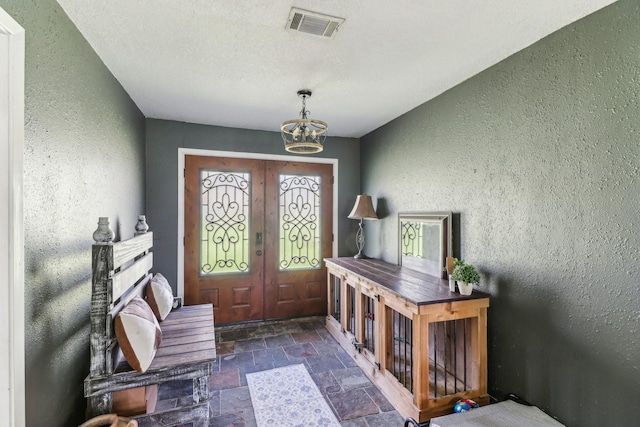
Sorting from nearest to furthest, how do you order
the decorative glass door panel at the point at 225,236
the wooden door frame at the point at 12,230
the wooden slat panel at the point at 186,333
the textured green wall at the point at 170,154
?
the wooden door frame at the point at 12,230, the wooden slat panel at the point at 186,333, the textured green wall at the point at 170,154, the decorative glass door panel at the point at 225,236

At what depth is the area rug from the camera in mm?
2162

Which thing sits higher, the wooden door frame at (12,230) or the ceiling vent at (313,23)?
the ceiling vent at (313,23)

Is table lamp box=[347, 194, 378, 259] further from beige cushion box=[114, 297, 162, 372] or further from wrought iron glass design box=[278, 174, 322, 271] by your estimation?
beige cushion box=[114, 297, 162, 372]

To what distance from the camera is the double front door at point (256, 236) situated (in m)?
3.82

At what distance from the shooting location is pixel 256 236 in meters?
4.03

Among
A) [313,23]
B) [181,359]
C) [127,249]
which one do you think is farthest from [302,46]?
[181,359]

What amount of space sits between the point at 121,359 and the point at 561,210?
9.33ft

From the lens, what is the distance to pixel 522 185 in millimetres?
2102

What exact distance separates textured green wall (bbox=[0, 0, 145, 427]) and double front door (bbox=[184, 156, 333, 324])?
1525 millimetres

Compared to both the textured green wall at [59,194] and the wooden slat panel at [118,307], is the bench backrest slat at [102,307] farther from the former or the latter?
the textured green wall at [59,194]

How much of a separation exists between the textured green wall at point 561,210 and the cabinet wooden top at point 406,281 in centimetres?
34

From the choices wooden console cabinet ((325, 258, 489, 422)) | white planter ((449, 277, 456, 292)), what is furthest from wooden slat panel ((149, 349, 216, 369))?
white planter ((449, 277, 456, 292))

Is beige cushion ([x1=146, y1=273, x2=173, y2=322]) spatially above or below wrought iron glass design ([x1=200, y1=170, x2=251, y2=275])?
below

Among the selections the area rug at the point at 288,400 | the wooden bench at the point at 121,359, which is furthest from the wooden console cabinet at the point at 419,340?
the wooden bench at the point at 121,359
